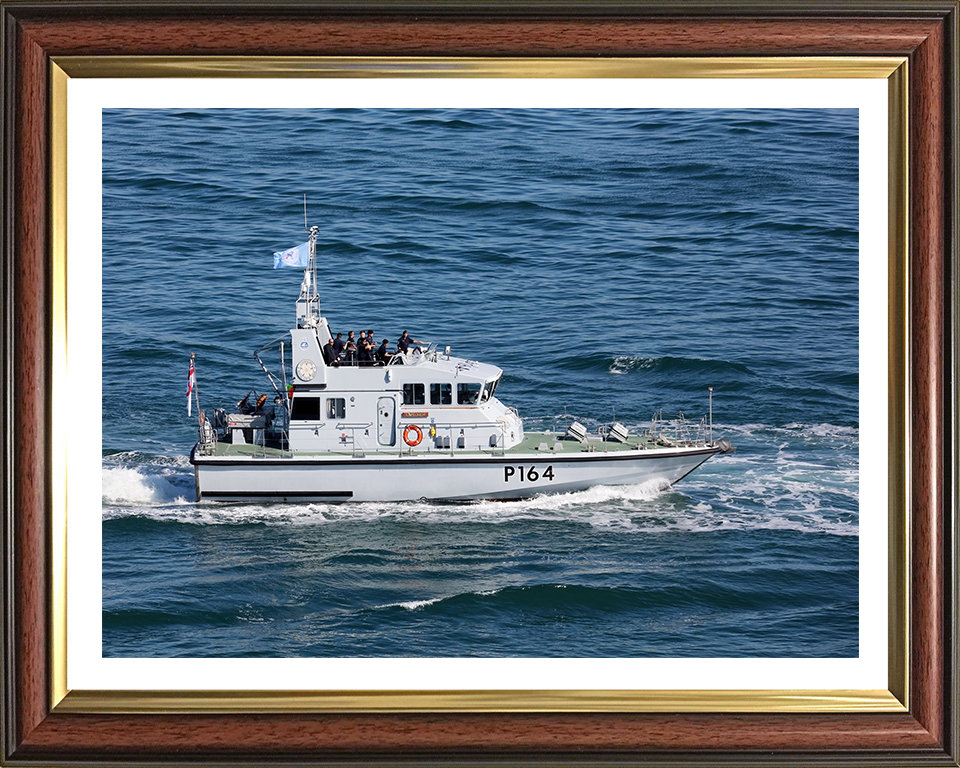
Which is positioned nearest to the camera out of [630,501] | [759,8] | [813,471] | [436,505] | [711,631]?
[759,8]

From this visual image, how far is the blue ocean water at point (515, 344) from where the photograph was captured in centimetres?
708

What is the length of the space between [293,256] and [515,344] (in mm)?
2926

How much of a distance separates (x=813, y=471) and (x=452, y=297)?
180 inches

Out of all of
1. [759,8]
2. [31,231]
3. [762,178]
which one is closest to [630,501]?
[762,178]

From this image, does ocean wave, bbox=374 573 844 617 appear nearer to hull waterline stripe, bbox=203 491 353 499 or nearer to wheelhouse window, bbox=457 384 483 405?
hull waterline stripe, bbox=203 491 353 499

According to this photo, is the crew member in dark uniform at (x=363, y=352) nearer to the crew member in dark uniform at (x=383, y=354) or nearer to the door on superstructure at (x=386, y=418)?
the crew member in dark uniform at (x=383, y=354)

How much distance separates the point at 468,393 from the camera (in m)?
14.6

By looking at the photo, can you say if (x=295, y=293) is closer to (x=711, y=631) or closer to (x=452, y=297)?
(x=452, y=297)

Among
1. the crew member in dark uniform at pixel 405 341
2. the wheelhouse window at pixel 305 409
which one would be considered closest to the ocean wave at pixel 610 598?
the crew member in dark uniform at pixel 405 341

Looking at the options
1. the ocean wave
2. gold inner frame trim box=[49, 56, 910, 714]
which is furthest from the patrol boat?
gold inner frame trim box=[49, 56, 910, 714]

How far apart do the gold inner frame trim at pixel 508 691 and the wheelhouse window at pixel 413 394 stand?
8474mm

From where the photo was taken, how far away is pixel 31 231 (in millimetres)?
6602

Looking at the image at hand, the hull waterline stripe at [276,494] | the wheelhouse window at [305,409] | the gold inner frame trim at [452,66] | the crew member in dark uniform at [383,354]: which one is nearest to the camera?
the gold inner frame trim at [452,66]

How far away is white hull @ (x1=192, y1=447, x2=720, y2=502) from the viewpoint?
536 inches
